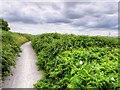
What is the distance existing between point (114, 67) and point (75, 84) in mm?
1981

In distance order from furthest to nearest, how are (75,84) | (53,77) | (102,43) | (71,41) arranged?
(102,43)
(71,41)
(53,77)
(75,84)

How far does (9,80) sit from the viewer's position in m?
9.33

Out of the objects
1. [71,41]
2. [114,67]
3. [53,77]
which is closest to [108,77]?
[114,67]

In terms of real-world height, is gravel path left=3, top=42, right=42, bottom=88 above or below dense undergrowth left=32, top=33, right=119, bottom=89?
below

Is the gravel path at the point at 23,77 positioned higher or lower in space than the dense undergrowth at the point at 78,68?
lower

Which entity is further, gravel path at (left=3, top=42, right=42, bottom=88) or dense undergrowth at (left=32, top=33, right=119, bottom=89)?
gravel path at (left=3, top=42, right=42, bottom=88)

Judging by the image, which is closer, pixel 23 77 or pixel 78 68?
pixel 78 68

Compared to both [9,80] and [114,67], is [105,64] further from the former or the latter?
[9,80]

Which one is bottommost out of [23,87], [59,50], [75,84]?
[23,87]

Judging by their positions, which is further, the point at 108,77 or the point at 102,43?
the point at 102,43

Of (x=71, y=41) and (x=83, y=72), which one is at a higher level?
(x=71, y=41)

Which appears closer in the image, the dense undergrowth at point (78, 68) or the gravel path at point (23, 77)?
the dense undergrowth at point (78, 68)

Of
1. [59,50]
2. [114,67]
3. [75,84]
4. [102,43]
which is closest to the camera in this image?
[75,84]

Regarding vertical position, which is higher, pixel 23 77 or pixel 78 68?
pixel 78 68
